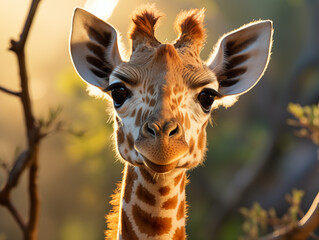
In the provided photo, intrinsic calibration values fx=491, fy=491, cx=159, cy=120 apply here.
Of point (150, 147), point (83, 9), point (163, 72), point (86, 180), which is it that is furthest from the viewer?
point (86, 180)

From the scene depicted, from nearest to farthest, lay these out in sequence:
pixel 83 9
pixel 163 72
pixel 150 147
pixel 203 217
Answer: pixel 150 147 < pixel 163 72 < pixel 83 9 < pixel 203 217

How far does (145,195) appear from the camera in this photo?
133 inches

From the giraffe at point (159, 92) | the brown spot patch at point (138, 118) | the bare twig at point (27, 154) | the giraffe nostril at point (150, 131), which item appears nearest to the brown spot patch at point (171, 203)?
the giraffe at point (159, 92)

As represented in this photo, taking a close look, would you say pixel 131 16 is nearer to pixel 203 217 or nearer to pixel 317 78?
pixel 317 78

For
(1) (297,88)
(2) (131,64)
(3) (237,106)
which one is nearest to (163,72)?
(2) (131,64)

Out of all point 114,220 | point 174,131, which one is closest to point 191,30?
point 174,131

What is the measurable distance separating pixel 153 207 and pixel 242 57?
142 centimetres

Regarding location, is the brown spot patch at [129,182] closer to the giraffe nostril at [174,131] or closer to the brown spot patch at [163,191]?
the brown spot patch at [163,191]

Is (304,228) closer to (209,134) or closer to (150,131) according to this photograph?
(150,131)

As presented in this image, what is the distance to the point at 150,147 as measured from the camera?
2.83 metres

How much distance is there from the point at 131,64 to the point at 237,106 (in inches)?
767

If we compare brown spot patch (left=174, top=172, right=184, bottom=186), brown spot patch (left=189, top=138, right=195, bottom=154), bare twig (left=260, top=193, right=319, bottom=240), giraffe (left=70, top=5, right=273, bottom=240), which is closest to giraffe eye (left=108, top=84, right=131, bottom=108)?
giraffe (left=70, top=5, right=273, bottom=240)

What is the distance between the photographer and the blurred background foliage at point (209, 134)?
13.8m

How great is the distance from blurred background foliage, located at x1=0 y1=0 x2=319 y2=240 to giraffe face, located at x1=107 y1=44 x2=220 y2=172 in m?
9.68
